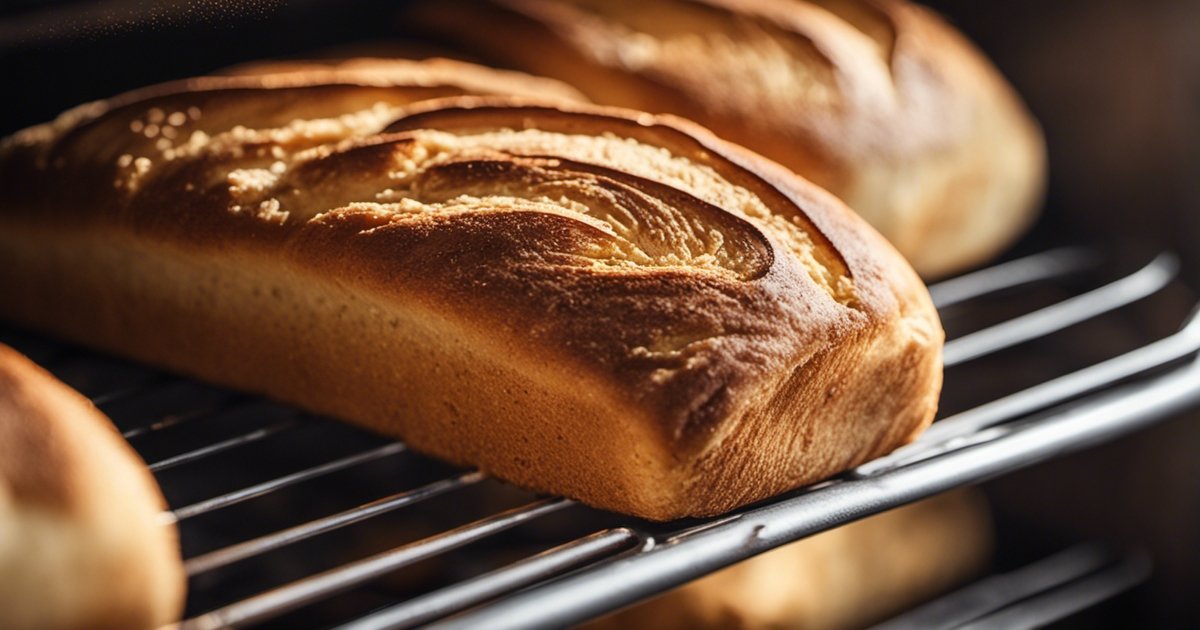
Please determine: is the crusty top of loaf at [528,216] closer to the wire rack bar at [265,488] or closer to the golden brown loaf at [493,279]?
the golden brown loaf at [493,279]

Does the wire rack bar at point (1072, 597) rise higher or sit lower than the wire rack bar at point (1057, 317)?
lower

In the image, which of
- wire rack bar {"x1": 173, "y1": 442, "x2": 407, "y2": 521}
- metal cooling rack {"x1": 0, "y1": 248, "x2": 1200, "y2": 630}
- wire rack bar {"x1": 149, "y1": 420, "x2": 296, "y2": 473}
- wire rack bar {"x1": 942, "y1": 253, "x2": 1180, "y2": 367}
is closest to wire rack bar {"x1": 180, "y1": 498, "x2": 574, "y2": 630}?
metal cooling rack {"x1": 0, "y1": 248, "x2": 1200, "y2": 630}

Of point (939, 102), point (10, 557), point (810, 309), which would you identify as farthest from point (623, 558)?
point (939, 102)

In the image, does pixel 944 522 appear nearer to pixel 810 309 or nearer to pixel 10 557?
pixel 810 309

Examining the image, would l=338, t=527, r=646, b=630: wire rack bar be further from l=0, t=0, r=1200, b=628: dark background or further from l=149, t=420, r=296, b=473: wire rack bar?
l=0, t=0, r=1200, b=628: dark background

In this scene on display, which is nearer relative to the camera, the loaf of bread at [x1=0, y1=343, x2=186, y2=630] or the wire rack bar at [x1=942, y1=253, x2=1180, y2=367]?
the loaf of bread at [x1=0, y1=343, x2=186, y2=630]

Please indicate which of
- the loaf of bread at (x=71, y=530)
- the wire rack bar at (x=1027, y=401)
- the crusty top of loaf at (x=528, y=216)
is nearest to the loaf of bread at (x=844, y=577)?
the wire rack bar at (x=1027, y=401)
